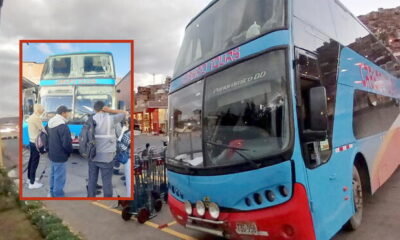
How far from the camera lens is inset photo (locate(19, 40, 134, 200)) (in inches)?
121

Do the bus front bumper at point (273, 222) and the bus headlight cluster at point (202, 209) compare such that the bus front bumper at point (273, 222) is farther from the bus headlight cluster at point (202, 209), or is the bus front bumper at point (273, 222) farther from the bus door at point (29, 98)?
the bus door at point (29, 98)

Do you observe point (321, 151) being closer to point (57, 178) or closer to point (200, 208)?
point (200, 208)

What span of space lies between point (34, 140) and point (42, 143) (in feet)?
0.29

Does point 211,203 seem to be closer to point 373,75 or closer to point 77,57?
point 77,57

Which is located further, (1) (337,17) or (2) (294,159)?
(1) (337,17)

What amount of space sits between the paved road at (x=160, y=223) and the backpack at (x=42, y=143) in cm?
238

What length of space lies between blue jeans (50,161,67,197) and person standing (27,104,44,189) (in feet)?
0.47

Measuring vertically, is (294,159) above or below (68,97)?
below

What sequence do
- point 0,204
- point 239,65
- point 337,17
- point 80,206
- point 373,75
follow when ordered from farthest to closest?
1. point 80,206
2. point 0,204
3. point 373,75
4. point 337,17
5. point 239,65

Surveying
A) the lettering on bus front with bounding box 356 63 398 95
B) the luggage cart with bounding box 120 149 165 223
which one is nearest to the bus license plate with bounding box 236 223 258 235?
the luggage cart with bounding box 120 149 165 223

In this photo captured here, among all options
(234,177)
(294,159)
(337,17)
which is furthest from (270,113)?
(337,17)

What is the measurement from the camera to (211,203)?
11.4ft

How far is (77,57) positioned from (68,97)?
46 cm

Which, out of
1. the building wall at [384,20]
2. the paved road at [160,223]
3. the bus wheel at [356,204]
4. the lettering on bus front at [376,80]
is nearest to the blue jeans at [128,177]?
the paved road at [160,223]
